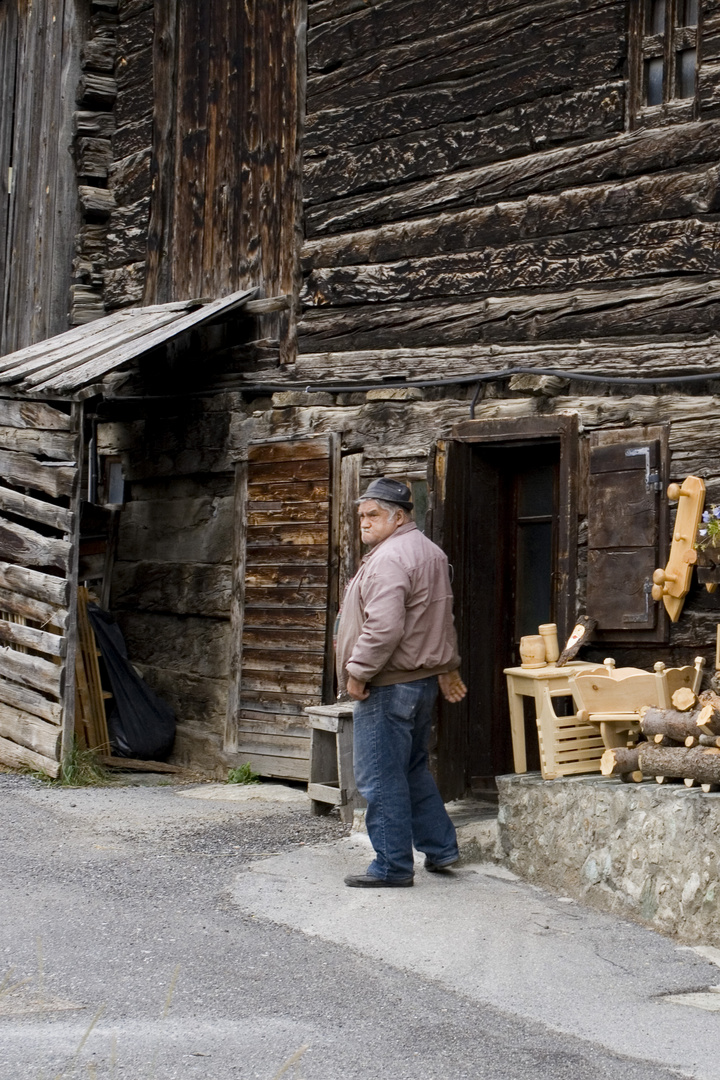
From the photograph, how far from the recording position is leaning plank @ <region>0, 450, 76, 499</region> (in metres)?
8.75

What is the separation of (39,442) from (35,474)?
0.21m

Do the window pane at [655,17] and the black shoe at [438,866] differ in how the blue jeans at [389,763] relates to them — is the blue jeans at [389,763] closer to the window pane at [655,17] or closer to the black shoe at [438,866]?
the black shoe at [438,866]

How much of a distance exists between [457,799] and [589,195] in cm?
336

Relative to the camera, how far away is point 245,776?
8.99 m

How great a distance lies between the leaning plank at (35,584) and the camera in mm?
8664

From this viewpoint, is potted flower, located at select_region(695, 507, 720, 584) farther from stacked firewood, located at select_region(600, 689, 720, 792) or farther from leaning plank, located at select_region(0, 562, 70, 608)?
leaning plank, located at select_region(0, 562, 70, 608)

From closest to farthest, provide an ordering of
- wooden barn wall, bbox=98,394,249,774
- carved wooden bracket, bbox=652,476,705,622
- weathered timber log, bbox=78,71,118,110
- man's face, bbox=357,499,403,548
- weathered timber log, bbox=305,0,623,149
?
man's face, bbox=357,499,403,548
carved wooden bracket, bbox=652,476,705,622
weathered timber log, bbox=305,0,623,149
wooden barn wall, bbox=98,394,249,774
weathered timber log, bbox=78,71,118,110

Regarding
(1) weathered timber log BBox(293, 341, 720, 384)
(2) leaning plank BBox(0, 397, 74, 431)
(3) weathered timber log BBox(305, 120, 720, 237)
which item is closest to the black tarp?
(2) leaning plank BBox(0, 397, 74, 431)

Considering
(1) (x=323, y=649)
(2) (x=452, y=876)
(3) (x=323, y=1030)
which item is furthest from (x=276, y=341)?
(3) (x=323, y=1030)

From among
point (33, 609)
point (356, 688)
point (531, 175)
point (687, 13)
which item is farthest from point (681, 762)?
point (33, 609)

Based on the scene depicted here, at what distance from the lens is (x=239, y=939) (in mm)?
5207

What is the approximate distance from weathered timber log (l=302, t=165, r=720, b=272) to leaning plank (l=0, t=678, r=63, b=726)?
130 inches

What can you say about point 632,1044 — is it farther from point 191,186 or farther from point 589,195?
point 191,186

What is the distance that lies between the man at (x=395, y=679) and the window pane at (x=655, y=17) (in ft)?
9.79
